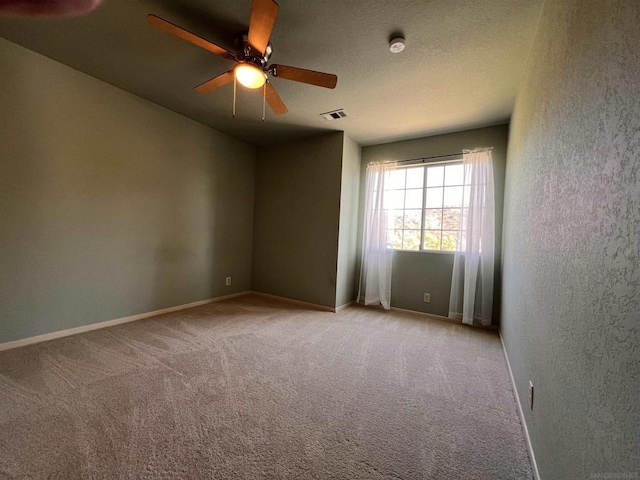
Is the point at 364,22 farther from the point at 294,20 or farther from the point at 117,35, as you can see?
the point at 117,35

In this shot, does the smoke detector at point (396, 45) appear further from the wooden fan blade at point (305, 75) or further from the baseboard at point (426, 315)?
the baseboard at point (426, 315)

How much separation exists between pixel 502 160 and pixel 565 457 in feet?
10.5

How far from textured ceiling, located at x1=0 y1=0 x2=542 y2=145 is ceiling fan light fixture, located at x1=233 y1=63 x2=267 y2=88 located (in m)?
0.33

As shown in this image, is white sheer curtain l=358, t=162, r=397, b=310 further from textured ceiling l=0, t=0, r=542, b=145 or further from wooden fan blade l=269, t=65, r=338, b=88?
wooden fan blade l=269, t=65, r=338, b=88

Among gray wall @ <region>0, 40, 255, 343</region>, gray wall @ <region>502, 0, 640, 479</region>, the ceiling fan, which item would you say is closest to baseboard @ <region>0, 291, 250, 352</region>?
gray wall @ <region>0, 40, 255, 343</region>

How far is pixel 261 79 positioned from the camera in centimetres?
186

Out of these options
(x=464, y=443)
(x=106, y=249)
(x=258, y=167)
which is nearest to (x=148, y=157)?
(x=106, y=249)

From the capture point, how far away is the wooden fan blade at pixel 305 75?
181 centimetres

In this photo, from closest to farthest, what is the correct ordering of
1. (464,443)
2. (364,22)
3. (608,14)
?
(608,14) < (464,443) < (364,22)

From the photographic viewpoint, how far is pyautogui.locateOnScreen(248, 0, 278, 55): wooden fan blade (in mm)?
1323

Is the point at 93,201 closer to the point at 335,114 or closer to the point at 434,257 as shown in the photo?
the point at 335,114

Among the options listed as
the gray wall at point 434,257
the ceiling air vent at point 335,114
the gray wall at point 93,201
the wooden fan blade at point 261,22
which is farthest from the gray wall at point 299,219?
the wooden fan blade at point 261,22

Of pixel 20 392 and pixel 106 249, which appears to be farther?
pixel 106 249

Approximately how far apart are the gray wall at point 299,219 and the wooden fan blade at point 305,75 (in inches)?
67.5
